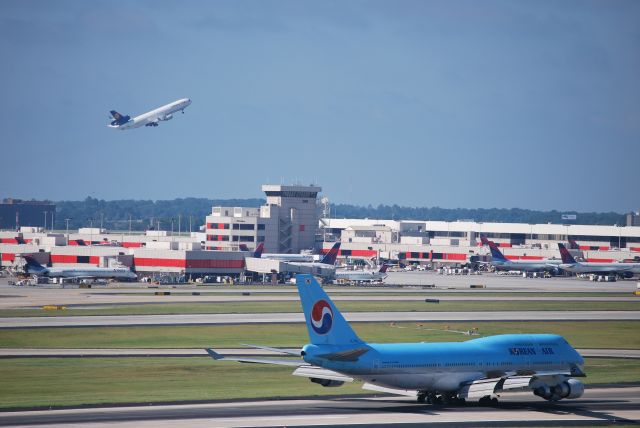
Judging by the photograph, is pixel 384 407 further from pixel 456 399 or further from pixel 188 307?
pixel 188 307

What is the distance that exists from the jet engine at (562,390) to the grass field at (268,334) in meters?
36.8

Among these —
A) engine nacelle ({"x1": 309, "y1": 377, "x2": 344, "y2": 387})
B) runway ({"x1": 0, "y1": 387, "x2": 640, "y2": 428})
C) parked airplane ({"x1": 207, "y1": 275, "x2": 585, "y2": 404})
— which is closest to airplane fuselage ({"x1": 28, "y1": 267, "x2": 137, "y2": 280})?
runway ({"x1": 0, "y1": 387, "x2": 640, "y2": 428})

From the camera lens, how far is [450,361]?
60.5m

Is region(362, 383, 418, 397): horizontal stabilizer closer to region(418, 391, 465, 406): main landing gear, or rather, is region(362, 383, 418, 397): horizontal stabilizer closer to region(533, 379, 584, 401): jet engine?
region(418, 391, 465, 406): main landing gear

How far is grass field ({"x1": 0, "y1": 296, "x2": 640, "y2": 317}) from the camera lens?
129125 mm

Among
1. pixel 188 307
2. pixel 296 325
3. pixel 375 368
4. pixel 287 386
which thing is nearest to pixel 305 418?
pixel 375 368

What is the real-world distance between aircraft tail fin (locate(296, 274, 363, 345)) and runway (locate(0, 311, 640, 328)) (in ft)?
192

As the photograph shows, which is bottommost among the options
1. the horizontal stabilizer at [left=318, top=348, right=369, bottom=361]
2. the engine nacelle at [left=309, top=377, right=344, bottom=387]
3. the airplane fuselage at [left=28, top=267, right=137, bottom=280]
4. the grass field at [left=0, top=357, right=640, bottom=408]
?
the grass field at [left=0, top=357, right=640, bottom=408]

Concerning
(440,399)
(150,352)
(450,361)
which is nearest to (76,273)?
(150,352)

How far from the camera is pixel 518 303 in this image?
Result: 147m

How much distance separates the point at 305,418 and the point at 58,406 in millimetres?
14959

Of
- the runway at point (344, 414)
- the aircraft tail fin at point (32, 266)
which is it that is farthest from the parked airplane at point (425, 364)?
the aircraft tail fin at point (32, 266)

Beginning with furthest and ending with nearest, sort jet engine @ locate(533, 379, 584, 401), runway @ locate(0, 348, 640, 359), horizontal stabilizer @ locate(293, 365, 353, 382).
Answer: runway @ locate(0, 348, 640, 359)
jet engine @ locate(533, 379, 584, 401)
horizontal stabilizer @ locate(293, 365, 353, 382)

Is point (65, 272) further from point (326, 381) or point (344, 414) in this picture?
point (344, 414)
